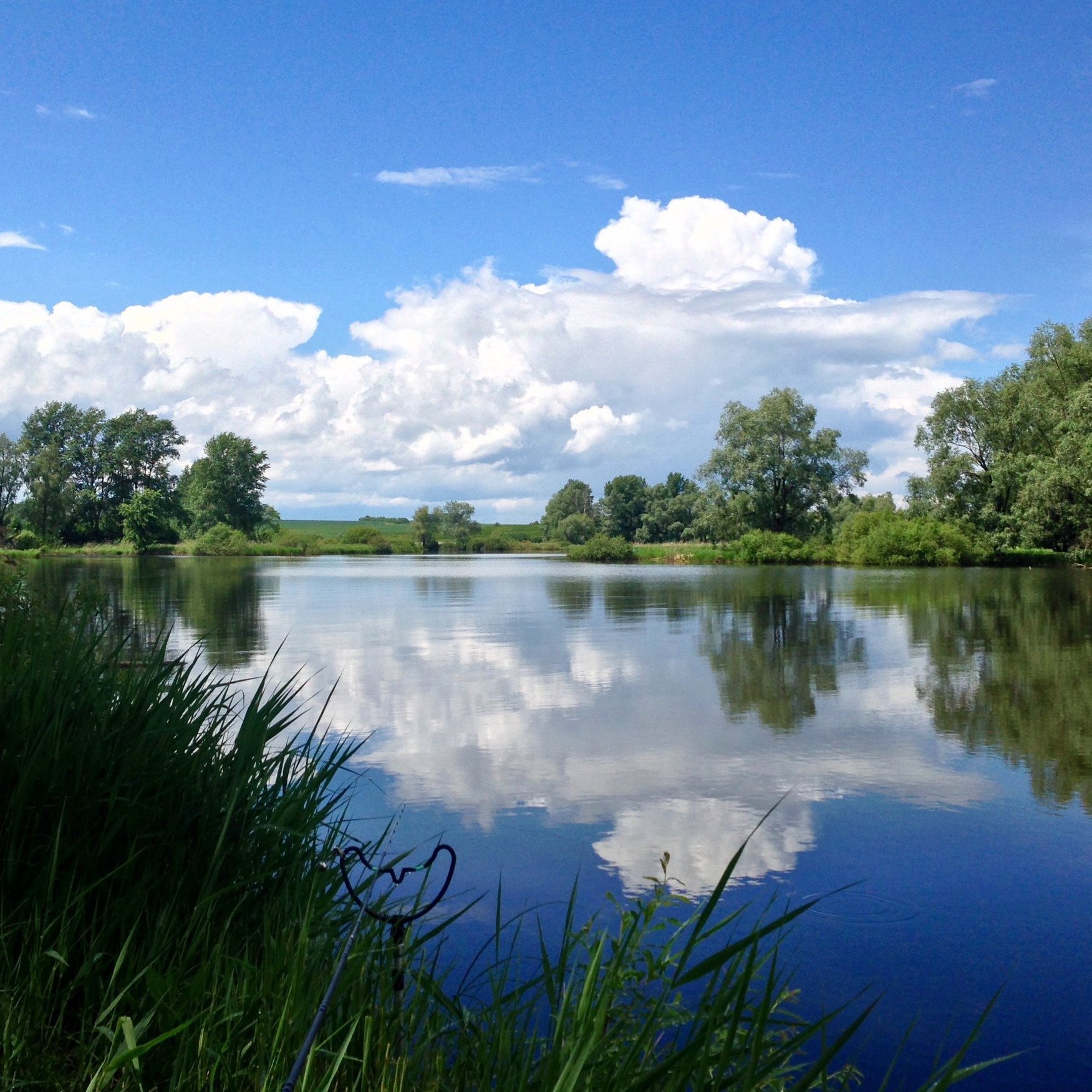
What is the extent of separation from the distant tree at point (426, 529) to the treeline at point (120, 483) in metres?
15.2

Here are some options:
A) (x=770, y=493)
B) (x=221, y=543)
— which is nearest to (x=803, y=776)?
(x=770, y=493)

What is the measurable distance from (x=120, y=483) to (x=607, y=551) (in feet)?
151

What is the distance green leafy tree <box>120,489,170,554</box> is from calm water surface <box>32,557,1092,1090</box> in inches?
2520

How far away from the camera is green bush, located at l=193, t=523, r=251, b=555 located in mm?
77938

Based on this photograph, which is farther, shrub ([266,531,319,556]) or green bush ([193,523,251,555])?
shrub ([266,531,319,556])

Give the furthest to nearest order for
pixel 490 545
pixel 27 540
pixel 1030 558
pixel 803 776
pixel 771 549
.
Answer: pixel 490 545 < pixel 27 540 < pixel 771 549 < pixel 1030 558 < pixel 803 776

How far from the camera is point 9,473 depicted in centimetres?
7450

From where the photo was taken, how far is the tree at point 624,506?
112 m

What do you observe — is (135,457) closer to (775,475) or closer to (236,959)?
(775,475)

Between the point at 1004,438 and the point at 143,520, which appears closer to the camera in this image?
the point at 1004,438

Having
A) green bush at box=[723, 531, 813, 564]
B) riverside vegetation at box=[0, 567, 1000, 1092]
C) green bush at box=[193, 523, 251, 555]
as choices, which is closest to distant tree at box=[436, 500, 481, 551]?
green bush at box=[193, 523, 251, 555]

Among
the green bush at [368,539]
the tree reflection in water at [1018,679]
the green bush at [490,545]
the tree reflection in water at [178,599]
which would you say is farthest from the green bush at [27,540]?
the tree reflection in water at [1018,679]

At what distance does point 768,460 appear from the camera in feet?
199

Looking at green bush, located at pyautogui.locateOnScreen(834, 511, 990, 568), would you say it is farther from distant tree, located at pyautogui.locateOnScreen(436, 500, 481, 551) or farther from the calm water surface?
distant tree, located at pyautogui.locateOnScreen(436, 500, 481, 551)
